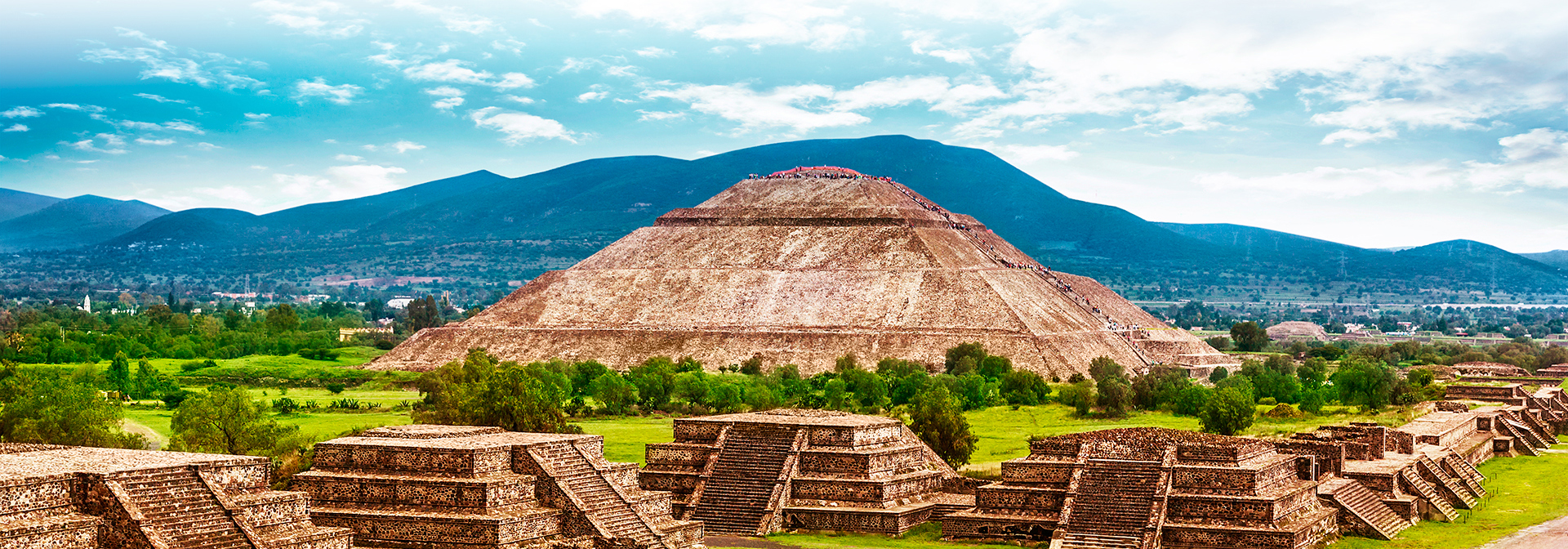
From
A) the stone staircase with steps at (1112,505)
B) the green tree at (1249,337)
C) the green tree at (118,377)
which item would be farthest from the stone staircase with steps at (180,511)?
the green tree at (1249,337)

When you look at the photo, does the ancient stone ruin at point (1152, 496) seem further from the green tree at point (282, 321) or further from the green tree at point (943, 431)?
the green tree at point (282, 321)

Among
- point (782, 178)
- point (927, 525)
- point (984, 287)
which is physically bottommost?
point (927, 525)

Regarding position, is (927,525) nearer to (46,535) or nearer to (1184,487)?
(1184,487)

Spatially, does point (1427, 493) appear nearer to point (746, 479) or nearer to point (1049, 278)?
point (746, 479)

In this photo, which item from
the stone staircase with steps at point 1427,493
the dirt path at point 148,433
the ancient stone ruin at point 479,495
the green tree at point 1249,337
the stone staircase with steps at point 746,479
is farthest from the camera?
the green tree at point 1249,337

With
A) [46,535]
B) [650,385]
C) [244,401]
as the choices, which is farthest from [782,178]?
[46,535]

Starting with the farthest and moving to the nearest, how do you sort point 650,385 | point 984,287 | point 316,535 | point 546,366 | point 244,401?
point 984,287, point 546,366, point 650,385, point 244,401, point 316,535

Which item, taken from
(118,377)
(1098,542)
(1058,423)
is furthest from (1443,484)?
(118,377)
